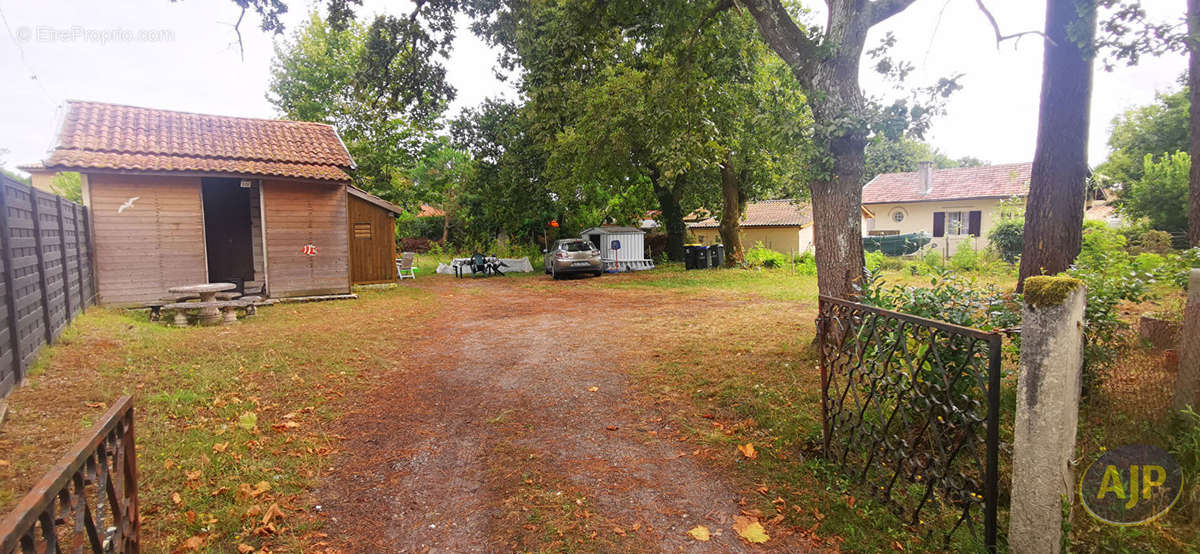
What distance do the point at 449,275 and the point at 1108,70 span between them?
2216 centimetres

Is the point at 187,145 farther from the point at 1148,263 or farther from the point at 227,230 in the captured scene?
the point at 1148,263

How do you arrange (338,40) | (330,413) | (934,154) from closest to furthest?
(330,413) < (338,40) < (934,154)

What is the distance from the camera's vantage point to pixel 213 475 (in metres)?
3.74

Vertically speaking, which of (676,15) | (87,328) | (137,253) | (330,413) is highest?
(676,15)

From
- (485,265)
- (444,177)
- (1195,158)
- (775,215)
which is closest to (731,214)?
(485,265)

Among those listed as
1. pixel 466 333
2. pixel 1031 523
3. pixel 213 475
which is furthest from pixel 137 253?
pixel 1031 523

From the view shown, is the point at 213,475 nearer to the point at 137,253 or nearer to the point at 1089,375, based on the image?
the point at 1089,375

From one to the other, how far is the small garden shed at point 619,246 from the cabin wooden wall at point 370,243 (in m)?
8.78

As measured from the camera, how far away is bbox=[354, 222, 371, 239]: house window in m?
17.2

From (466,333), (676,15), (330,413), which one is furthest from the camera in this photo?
(466,333)

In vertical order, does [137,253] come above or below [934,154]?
below

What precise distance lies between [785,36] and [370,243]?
1460cm

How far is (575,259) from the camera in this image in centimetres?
2078

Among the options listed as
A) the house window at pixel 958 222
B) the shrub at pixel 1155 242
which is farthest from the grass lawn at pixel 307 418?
the house window at pixel 958 222
